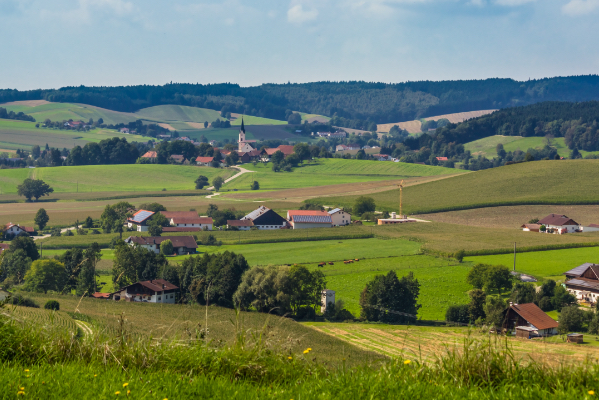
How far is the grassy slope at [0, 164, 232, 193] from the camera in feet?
375

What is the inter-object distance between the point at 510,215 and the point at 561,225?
8.31 meters

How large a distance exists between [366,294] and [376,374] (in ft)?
108

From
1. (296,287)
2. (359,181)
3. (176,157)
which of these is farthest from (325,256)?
(176,157)

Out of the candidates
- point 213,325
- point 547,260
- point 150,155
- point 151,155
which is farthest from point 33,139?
point 213,325

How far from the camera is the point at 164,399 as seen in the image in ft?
18.2

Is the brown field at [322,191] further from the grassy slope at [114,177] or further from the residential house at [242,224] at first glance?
the residential house at [242,224]

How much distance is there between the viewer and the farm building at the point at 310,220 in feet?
246

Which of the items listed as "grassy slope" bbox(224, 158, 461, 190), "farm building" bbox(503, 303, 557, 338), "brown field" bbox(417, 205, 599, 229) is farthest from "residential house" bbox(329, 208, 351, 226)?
"farm building" bbox(503, 303, 557, 338)

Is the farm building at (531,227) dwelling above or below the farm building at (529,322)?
below

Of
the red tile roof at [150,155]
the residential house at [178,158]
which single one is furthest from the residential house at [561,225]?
the red tile roof at [150,155]

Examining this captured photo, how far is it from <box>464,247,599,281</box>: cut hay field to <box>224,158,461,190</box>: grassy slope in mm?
64518

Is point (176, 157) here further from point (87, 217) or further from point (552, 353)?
point (552, 353)

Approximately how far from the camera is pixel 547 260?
166 ft

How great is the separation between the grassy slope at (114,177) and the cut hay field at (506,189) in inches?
1657
